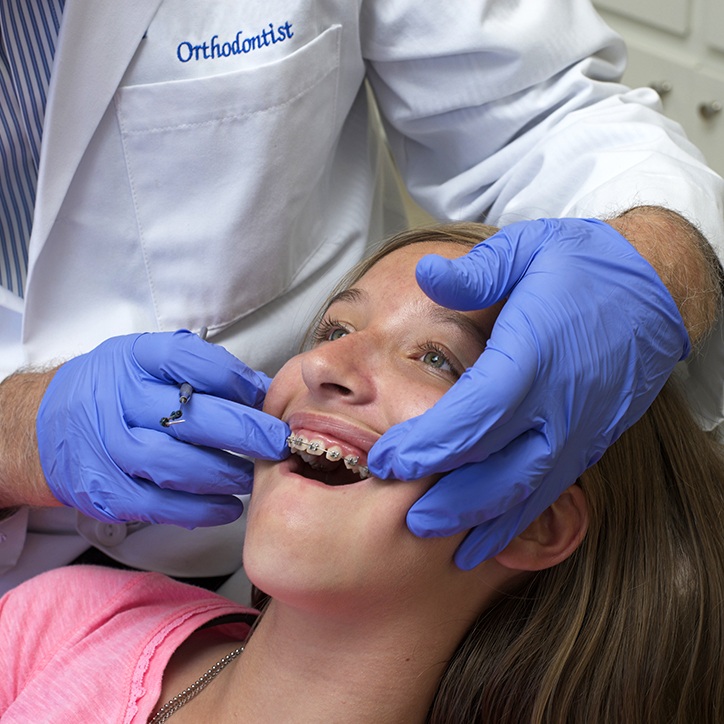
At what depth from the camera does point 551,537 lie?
1.16m

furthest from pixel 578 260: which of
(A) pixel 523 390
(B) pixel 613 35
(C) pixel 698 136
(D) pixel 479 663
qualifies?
(C) pixel 698 136

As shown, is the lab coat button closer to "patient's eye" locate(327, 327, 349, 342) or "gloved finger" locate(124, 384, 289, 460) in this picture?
"gloved finger" locate(124, 384, 289, 460)

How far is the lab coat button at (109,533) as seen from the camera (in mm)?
1416

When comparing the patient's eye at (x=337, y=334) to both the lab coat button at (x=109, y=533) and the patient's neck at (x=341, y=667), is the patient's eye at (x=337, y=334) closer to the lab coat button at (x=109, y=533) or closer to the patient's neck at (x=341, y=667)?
the patient's neck at (x=341, y=667)

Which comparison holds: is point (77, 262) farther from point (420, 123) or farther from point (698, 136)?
point (698, 136)

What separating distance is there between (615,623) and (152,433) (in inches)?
23.8

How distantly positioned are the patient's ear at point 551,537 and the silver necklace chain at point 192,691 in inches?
15.2

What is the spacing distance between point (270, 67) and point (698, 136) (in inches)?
57.5

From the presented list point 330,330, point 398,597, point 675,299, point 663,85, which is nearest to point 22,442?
point 330,330

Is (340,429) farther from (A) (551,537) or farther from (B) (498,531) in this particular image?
(A) (551,537)

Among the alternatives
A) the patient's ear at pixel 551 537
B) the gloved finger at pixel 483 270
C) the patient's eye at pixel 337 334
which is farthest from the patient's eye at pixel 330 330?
the patient's ear at pixel 551 537

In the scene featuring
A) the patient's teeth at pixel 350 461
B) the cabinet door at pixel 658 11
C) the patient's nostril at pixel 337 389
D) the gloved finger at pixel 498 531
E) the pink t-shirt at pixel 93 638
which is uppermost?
the patient's nostril at pixel 337 389

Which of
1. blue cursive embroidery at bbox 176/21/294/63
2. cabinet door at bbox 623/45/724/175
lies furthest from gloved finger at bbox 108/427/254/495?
cabinet door at bbox 623/45/724/175

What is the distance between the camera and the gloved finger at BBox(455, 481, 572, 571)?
104 cm
